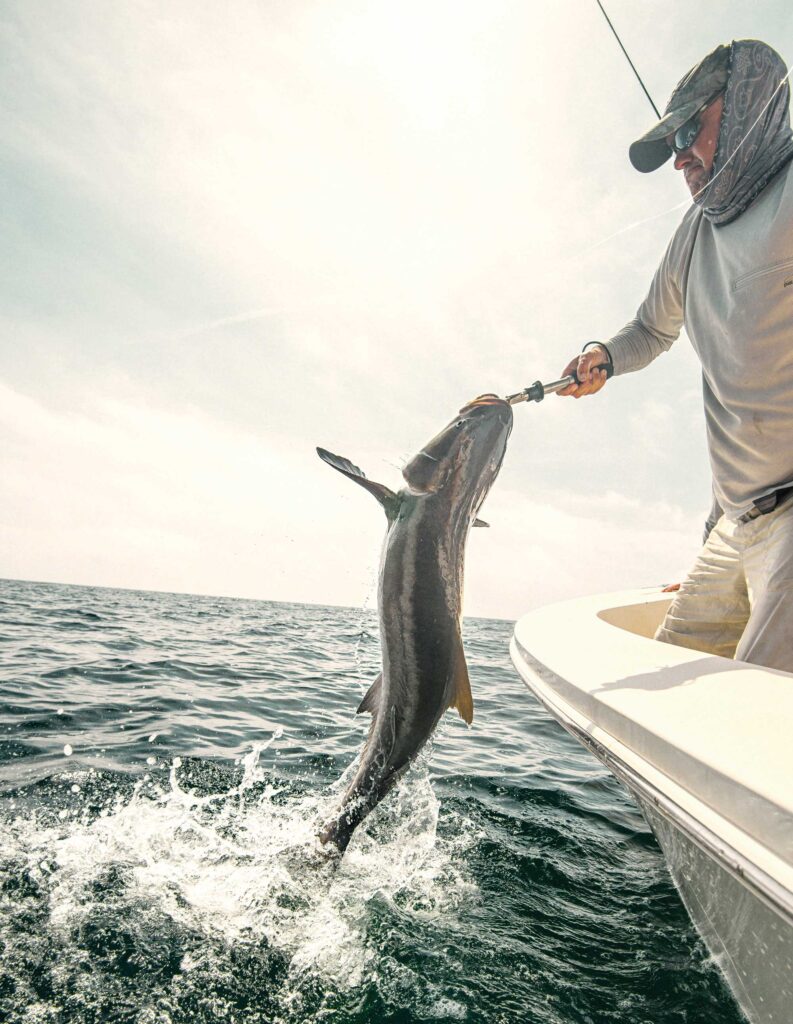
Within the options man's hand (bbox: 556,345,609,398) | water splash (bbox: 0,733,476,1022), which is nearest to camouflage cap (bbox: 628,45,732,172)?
man's hand (bbox: 556,345,609,398)

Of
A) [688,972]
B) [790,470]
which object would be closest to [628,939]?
[688,972]

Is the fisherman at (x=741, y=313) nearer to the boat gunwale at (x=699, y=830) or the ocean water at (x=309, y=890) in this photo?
the boat gunwale at (x=699, y=830)

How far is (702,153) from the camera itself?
3043 mm

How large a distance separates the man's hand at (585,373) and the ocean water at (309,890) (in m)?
1.74

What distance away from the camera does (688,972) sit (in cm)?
254

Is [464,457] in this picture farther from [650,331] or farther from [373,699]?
[650,331]

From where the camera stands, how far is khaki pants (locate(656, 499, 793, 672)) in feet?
8.38

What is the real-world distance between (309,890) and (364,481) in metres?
2.07

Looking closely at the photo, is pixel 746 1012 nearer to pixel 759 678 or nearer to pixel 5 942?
pixel 759 678

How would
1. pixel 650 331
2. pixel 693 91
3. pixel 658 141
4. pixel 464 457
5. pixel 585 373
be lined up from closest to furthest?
pixel 464 457, pixel 693 91, pixel 658 141, pixel 585 373, pixel 650 331

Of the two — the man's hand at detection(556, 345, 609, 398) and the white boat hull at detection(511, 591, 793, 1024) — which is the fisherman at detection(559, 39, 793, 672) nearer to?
the man's hand at detection(556, 345, 609, 398)

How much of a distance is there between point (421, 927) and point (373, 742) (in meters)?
0.93

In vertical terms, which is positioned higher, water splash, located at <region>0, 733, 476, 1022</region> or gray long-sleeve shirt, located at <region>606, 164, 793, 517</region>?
gray long-sleeve shirt, located at <region>606, 164, 793, 517</region>

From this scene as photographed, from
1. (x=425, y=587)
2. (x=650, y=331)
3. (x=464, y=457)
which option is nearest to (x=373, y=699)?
(x=425, y=587)
